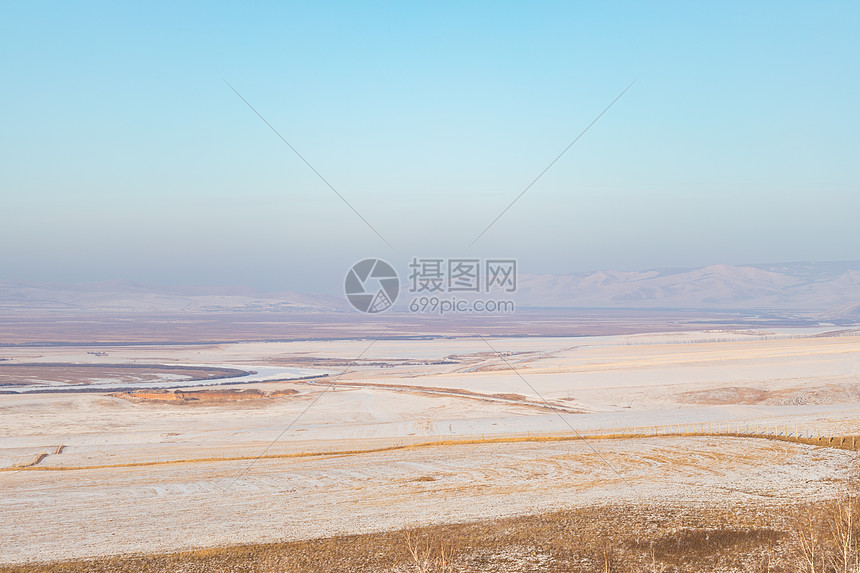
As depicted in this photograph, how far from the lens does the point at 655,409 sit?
160 ft

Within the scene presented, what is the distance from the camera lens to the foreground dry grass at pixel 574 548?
1783 cm

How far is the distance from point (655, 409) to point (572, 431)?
12.3 meters

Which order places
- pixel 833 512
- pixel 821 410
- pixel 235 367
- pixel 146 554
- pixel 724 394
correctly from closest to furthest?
pixel 146 554 < pixel 833 512 < pixel 821 410 < pixel 724 394 < pixel 235 367

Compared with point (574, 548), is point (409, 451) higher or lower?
lower

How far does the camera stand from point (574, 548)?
62.3ft

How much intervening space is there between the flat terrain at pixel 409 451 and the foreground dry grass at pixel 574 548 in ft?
2.93

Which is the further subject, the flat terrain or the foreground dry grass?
the flat terrain

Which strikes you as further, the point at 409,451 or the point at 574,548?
the point at 409,451

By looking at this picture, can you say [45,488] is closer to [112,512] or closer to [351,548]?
[112,512]

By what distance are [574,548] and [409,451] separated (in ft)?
47.9

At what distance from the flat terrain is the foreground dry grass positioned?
0.89 metres

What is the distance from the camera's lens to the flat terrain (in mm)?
21906

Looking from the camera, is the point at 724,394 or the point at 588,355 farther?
the point at 588,355

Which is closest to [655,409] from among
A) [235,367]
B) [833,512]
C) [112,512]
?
[833,512]
